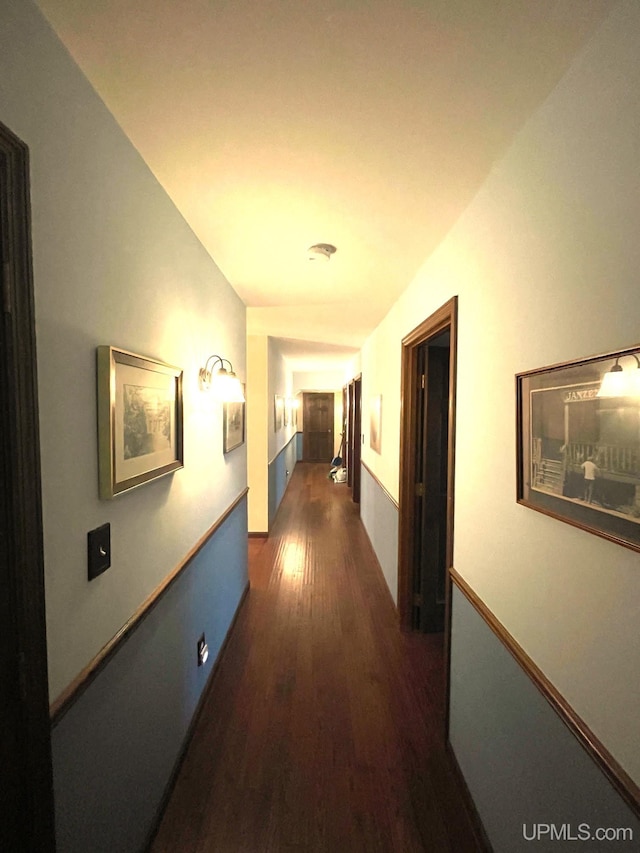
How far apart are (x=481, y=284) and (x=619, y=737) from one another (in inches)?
51.3

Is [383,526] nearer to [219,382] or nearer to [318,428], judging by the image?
[219,382]

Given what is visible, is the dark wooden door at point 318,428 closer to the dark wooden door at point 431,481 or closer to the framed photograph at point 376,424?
the framed photograph at point 376,424

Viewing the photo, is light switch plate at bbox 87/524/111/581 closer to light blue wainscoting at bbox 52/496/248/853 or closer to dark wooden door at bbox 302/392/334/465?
light blue wainscoting at bbox 52/496/248/853

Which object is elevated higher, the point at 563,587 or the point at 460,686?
the point at 563,587

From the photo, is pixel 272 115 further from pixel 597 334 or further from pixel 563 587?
pixel 563 587

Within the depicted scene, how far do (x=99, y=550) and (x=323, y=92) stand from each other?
133cm

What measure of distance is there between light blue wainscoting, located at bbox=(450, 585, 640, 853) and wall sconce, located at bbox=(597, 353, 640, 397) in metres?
0.78

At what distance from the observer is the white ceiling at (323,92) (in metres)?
0.77

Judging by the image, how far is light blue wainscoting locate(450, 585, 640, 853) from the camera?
2.63 feet

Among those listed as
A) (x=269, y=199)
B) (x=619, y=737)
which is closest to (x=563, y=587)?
(x=619, y=737)

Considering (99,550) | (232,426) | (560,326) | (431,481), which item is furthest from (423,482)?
(99,550)

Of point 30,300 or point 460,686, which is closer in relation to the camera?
point 30,300

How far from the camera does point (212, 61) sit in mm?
873

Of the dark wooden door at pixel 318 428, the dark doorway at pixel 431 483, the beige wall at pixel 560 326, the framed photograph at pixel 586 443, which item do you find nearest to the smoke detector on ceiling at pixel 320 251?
the beige wall at pixel 560 326
